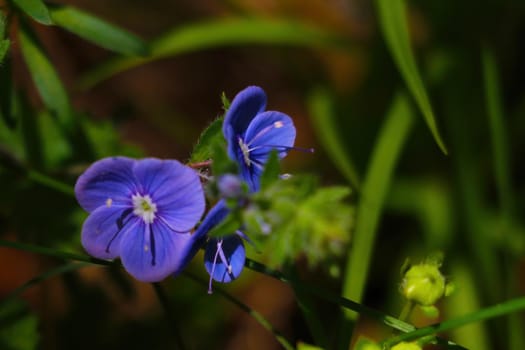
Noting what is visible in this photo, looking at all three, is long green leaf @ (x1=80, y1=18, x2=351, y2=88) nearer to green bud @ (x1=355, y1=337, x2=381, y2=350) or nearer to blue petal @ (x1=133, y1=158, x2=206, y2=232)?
blue petal @ (x1=133, y1=158, x2=206, y2=232)

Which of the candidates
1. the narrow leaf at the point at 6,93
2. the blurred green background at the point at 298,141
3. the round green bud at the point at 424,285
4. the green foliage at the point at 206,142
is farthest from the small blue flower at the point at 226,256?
the narrow leaf at the point at 6,93

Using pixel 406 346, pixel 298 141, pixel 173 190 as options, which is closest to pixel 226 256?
pixel 173 190

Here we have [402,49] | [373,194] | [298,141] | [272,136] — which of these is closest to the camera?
[272,136]

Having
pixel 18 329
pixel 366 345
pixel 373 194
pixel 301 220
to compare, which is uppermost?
pixel 373 194

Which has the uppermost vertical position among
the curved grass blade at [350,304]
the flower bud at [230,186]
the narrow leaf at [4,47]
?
the narrow leaf at [4,47]

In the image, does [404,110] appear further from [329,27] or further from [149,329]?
[329,27]

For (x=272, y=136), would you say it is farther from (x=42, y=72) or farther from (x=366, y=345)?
(x=42, y=72)

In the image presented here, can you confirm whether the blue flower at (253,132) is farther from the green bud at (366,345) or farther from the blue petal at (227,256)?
the green bud at (366,345)
